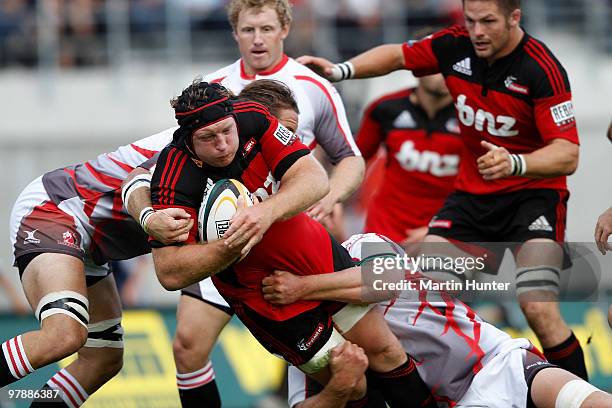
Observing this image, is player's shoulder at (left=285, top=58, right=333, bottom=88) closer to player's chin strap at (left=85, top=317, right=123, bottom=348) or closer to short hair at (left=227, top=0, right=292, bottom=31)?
short hair at (left=227, top=0, right=292, bottom=31)

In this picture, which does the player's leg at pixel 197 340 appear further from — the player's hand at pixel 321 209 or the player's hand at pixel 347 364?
the player's hand at pixel 347 364

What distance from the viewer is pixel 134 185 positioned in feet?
18.9

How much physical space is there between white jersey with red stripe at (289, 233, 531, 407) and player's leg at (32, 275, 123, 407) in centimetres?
177

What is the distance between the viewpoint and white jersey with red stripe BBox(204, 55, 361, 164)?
6754 mm

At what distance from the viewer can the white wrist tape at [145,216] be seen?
5.26 m

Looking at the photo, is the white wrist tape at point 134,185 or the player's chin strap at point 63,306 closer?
the white wrist tape at point 134,185

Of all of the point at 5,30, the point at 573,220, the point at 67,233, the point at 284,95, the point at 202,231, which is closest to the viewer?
the point at 202,231

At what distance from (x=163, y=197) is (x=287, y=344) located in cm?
100

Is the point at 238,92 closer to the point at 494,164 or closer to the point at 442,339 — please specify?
the point at 494,164

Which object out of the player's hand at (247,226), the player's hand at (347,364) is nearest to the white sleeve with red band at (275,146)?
the player's hand at (247,226)

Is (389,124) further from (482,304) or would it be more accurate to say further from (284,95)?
(284,95)

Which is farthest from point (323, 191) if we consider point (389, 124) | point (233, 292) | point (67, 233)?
point (389, 124)

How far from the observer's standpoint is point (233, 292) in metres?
5.49

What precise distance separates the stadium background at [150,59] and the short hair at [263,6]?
629cm
